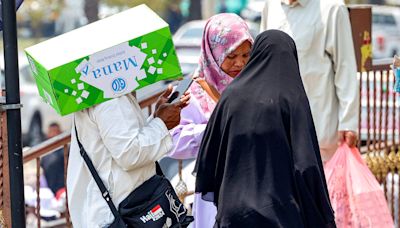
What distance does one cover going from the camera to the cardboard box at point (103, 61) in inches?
162

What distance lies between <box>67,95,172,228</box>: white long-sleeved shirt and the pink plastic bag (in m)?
1.66

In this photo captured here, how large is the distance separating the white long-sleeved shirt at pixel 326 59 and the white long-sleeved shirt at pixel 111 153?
166 centimetres

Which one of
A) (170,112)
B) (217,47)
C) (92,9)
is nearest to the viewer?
(170,112)

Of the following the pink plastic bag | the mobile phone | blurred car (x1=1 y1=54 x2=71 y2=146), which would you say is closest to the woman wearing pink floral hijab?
the mobile phone

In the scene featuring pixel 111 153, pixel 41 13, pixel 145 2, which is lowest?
pixel 41 13

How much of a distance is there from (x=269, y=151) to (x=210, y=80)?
86 cm

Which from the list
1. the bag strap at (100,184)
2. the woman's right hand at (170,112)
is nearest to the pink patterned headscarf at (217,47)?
the woman's right hand at (170,112)

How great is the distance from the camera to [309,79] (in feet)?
19.0

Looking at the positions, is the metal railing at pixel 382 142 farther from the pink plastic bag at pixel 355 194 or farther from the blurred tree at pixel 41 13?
the blurred tree at pixel 41 13

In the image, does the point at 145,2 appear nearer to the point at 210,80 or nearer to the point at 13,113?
the point at 210,80

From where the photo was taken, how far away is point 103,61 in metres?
4.18

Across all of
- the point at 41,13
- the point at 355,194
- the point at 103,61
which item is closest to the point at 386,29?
the point at 41,13

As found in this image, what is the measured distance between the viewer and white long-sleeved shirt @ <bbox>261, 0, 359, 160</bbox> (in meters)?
5.71

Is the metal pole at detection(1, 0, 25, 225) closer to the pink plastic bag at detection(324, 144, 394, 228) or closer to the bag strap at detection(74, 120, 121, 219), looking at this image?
the bag strap at detection(74, 120, 121, 219)
